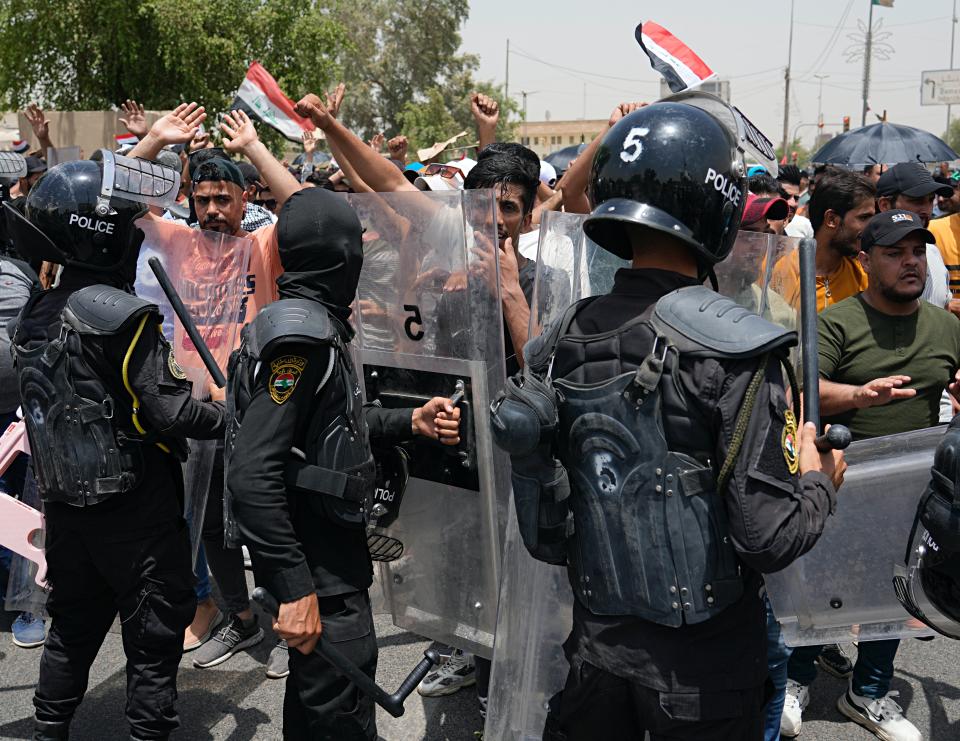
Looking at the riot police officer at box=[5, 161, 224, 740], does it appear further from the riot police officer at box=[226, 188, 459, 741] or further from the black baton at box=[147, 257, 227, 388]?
the riot police officer at box=[226, 188, 459, 741]

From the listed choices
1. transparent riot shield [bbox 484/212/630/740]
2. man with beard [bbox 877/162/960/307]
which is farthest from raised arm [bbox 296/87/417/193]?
man with beard [bbox 877/162/960/307]

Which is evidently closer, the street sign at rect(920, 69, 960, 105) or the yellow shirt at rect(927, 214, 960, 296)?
the yellow shirt at rect(927, 214, 960, 296)

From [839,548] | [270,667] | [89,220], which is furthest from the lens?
[270,667]

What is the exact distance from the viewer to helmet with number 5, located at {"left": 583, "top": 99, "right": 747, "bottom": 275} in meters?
2.01

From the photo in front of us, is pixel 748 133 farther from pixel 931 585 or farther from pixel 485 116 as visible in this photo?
pixel 485 116

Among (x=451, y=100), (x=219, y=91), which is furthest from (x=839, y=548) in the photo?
(x=451, y=100)

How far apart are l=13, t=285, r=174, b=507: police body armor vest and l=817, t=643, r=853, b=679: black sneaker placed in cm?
294

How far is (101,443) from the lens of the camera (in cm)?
308

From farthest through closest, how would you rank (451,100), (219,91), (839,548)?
(451,100), (219,91), (839,548)

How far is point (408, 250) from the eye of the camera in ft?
10.6

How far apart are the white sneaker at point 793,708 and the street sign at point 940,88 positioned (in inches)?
1798

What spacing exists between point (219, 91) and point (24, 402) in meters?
22.1

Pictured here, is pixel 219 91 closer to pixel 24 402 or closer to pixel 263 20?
pixel 263 20

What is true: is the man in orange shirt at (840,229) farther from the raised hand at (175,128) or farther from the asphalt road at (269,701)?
the raised hand at (175,128)
